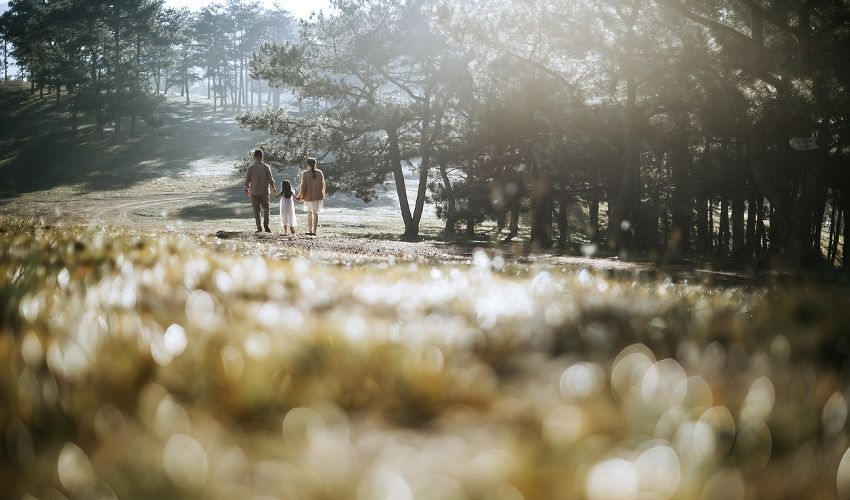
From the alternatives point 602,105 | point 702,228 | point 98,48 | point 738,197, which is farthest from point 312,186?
point 98,48

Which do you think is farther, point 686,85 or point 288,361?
point 686,85

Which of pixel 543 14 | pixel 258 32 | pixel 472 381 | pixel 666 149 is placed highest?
pixel 258 32

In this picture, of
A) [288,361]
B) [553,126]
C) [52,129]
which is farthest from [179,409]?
[52,129]

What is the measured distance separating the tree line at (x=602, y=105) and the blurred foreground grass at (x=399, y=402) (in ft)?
44.1

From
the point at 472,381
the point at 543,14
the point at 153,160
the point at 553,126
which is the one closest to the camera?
the point at 472,381

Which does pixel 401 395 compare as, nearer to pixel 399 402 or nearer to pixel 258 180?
pixel 399 402

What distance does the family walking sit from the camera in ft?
61.7

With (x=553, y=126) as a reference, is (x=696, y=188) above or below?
below

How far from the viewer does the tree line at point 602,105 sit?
1655cm

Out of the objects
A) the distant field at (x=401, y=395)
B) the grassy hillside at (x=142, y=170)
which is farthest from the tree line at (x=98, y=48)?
the distant field at (x=401, y=395)

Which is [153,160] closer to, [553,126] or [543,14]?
[553,126]

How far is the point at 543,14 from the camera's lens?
64.1 feet

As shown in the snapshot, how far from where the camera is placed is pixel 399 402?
1667 millimetres

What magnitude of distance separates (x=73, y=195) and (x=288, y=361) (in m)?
50.3
